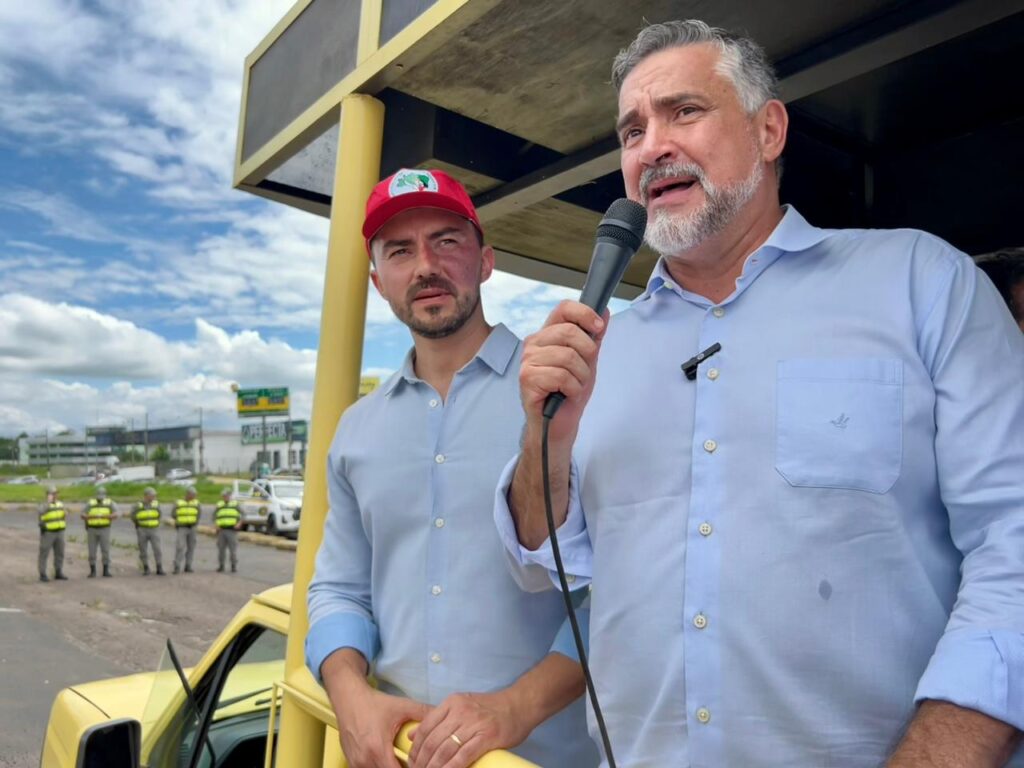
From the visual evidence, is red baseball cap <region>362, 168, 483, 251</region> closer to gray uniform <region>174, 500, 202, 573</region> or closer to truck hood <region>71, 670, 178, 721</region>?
truck hood <region>71, 670, 178, 721</region>

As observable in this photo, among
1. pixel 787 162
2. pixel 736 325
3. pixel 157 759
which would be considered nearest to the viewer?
pixel 736 325

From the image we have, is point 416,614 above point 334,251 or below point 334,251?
below

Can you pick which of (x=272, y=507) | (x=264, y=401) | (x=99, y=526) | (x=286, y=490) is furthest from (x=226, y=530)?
(x=264, y=401)

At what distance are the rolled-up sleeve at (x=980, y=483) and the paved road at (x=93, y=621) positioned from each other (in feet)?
24.7

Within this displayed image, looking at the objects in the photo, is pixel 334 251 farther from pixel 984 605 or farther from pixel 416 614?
pixel 984 605

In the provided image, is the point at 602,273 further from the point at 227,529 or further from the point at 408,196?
the point at 227,529

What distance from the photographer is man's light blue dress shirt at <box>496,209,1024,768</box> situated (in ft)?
3.57

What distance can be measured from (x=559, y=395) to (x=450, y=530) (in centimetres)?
67

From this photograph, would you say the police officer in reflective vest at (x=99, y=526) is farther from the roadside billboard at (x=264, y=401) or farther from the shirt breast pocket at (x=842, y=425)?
the roadside billboard at (x=264, y=401)

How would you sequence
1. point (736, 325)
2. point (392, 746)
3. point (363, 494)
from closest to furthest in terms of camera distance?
point (736, 325) → point (392, 746) → point (363, 494)

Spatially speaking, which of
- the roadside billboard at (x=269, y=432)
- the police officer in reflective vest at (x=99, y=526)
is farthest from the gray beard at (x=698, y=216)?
the roadside billboard at (x=269, y=432)

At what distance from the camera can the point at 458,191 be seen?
2059 mm

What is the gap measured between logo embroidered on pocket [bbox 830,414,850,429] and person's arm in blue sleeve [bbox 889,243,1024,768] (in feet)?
0.38

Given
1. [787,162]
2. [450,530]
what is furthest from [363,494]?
[787,162]
